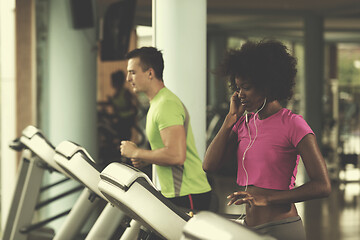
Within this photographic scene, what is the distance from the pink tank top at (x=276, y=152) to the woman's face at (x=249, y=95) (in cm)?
6

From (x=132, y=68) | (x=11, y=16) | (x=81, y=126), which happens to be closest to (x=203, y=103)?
(x=132, y=68)

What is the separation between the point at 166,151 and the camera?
2510mm

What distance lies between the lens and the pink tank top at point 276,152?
6.02ft

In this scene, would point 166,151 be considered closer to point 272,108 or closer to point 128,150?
point 128,150

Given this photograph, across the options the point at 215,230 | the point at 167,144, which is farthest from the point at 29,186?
the point at 215,230

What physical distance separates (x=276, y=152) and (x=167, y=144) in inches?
29.6

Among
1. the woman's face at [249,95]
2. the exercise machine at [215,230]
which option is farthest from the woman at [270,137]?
the exercise machine at [215,230]

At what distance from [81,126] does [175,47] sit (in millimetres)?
1983

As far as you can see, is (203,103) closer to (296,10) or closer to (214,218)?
(214,218)

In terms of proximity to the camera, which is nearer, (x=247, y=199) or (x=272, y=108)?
(x=247, y=199)

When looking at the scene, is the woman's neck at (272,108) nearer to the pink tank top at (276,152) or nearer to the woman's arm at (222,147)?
the pink tank top at (276,152)

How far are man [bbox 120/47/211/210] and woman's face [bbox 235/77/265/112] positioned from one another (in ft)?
2.31

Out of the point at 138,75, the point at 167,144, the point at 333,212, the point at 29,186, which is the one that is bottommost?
the point at 333,212

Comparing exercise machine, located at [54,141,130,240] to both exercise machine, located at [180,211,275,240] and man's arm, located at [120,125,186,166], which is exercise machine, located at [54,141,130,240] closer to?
man's arm, located at [120,125,186,166]
